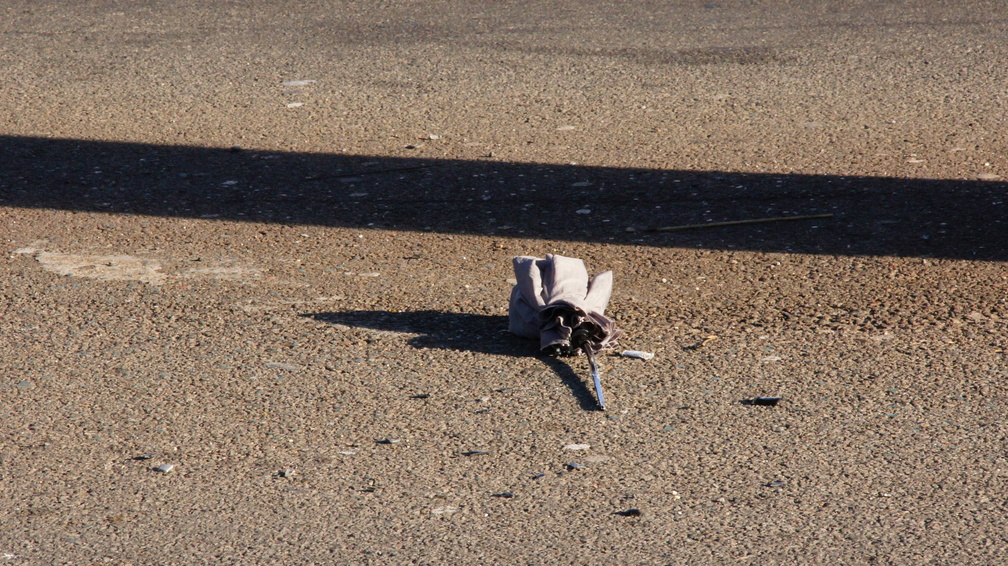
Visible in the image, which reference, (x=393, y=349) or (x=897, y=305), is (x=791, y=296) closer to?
(x=897, y=305)

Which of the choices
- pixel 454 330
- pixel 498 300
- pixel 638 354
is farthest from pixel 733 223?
pixel 454 330

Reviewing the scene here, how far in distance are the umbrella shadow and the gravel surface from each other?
0.03 meters

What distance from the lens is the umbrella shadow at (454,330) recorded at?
423 centimetres

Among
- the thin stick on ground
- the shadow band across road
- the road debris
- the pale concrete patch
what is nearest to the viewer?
the road debris

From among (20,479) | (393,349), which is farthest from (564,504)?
(20,479)

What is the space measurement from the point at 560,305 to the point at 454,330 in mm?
498

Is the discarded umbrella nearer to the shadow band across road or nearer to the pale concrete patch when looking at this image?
the shadow band across road

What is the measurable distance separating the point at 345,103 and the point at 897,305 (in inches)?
180

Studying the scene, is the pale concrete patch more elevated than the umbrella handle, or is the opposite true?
the umbrella handle

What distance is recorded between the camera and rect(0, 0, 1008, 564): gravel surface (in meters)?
3.14

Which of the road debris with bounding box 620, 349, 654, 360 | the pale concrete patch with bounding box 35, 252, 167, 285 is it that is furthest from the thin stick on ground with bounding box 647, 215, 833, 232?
the pale concrete patch with bounding box 35, 252, 167, 285

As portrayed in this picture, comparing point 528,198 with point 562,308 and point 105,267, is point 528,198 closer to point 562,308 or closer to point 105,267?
point 562,308

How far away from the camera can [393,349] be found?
4266 millimetres

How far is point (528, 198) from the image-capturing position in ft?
19.9
